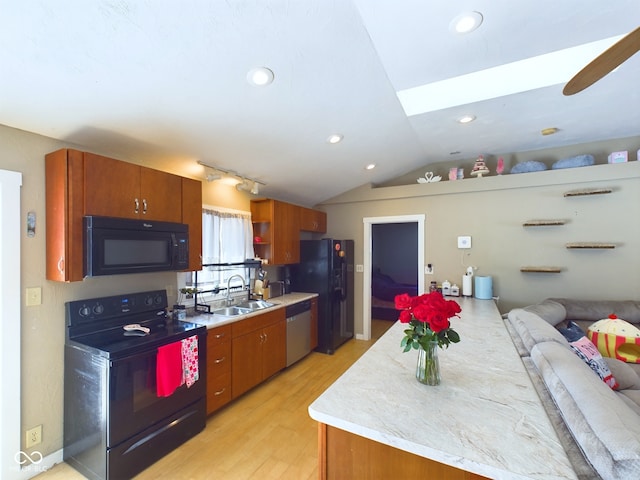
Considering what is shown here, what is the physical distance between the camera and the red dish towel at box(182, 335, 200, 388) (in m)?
2.12

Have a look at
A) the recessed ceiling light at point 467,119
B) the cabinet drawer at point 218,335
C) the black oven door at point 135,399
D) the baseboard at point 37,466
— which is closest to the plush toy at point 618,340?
the recessed ceiling light at point 467,119

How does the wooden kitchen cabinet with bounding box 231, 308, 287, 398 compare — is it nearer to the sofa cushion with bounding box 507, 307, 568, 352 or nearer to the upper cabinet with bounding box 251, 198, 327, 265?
the upper cabinet with bounding box 251, 198, 327, 265

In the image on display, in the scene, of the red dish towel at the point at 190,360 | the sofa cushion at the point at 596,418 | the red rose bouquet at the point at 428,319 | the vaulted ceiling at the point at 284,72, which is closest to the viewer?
the sofa cushion at the point at 596,418

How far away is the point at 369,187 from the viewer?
453cm

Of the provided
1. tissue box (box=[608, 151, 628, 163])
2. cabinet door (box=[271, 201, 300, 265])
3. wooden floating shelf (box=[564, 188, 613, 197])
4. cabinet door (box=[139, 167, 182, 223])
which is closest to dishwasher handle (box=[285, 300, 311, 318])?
cabinet door (box=[271, 201, 300, 265])

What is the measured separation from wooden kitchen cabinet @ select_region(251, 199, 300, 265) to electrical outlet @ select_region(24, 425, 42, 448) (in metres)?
2.38

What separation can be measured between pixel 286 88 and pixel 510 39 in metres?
1.45

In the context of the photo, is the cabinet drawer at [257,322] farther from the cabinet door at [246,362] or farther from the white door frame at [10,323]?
the white door frame at [10,323]

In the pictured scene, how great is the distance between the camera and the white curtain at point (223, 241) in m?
3.08

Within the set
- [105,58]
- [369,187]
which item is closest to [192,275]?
[105,58]

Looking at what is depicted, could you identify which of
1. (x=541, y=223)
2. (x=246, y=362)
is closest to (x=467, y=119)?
(x=541, y=223)

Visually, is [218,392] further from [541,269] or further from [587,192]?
[587,192]

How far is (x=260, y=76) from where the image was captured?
1.83 meters

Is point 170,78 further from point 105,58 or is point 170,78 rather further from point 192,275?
point 192,275
